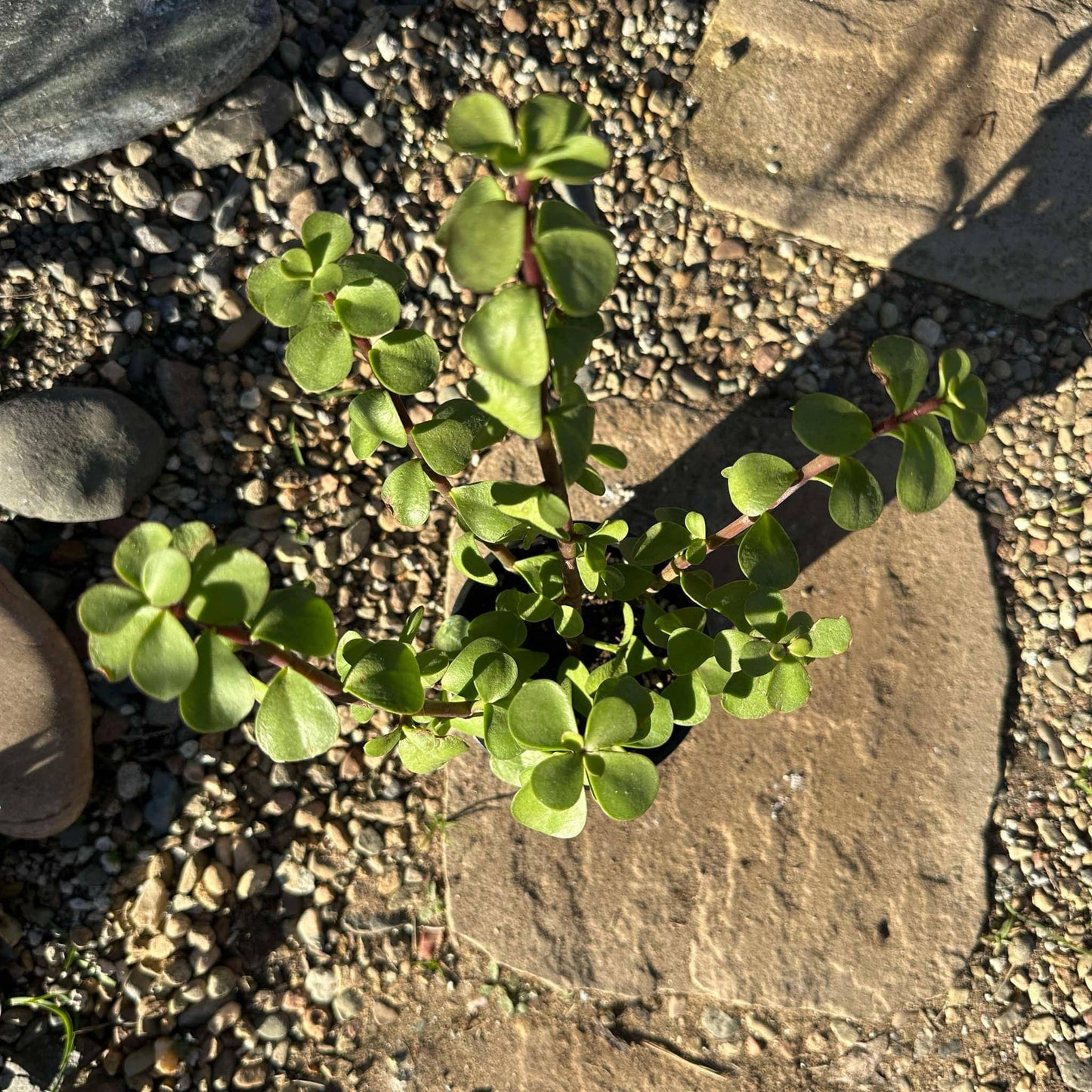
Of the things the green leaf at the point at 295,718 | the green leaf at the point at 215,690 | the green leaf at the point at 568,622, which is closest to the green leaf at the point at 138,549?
the green leaf at the point at 215,690

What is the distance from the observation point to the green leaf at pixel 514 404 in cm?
117

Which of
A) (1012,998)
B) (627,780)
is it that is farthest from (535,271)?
(1012,998)

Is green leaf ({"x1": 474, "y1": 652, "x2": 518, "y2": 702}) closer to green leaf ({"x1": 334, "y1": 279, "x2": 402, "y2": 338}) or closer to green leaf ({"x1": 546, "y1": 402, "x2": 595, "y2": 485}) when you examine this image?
green leaf ({"x1": 546, "y1": 402, "x2": 595, "y2": 485})

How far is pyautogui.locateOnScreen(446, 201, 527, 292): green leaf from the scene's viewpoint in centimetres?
100

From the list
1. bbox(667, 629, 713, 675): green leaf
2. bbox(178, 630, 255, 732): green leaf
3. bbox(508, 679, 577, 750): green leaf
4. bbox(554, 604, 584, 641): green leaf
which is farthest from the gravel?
bbox(178, 630, 255, 732): green leaf

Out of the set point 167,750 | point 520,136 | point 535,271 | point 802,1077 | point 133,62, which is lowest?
point 802,1077

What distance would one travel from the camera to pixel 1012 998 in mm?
2637

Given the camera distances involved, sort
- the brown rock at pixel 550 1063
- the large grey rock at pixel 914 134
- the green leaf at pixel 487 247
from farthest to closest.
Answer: the large grey rock at pixel 914 134
the brown rock at pixel 550 1063
the green leaf at pixel 487 247

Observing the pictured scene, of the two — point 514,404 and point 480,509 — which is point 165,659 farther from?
point 480,509

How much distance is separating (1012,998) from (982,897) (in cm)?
34

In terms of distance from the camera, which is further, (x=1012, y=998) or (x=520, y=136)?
(x=1012, y=998)

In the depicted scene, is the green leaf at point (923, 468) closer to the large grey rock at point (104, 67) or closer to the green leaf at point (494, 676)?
the green leaf at point (494, 676)

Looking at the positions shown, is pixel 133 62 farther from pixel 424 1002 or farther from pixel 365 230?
pixel 424 1002

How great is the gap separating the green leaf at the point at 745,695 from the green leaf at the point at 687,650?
3.4 inches
